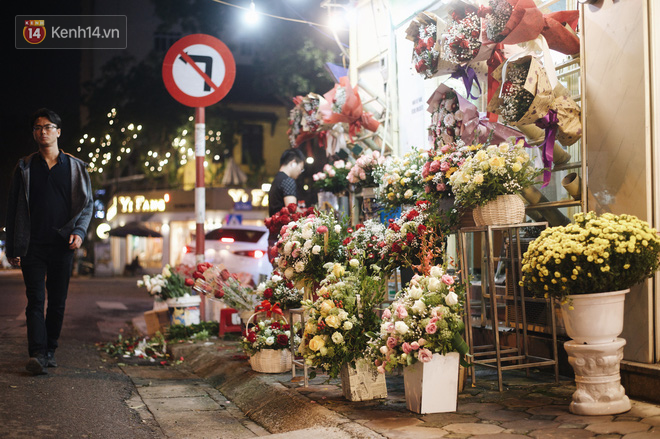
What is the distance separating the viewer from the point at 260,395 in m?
5.29

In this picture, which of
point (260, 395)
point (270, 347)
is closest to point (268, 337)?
point (270, 347)

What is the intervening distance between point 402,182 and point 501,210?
128cm

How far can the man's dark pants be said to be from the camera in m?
5.79

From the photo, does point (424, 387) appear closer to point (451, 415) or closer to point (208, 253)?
point (451, 415)

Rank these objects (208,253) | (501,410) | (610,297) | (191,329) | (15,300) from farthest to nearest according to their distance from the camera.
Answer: (15,300) → (208,253) → (191,329) → (501,410) → (610,297)

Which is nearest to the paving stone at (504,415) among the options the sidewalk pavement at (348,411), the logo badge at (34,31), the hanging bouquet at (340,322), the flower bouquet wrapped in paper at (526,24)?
the sidewalk pavement at (348,411)

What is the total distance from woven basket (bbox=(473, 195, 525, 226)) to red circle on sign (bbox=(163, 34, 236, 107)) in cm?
460

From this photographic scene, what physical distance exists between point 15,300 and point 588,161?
13170mm

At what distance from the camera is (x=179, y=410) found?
201 inches

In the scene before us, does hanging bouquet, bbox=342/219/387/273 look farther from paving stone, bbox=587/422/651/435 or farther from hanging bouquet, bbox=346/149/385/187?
paving stone, bbox=587/422/651/435

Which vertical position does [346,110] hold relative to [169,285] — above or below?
above

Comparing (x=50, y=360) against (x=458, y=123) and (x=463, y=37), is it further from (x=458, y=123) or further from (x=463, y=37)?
(x=463, y=37)

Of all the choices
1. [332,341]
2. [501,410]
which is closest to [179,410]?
[332,341]

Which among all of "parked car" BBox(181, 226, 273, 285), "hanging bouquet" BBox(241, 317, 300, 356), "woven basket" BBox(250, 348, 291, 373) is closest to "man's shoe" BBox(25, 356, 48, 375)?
"hanging bouquet" BBox(241, 317, 300, 356)
